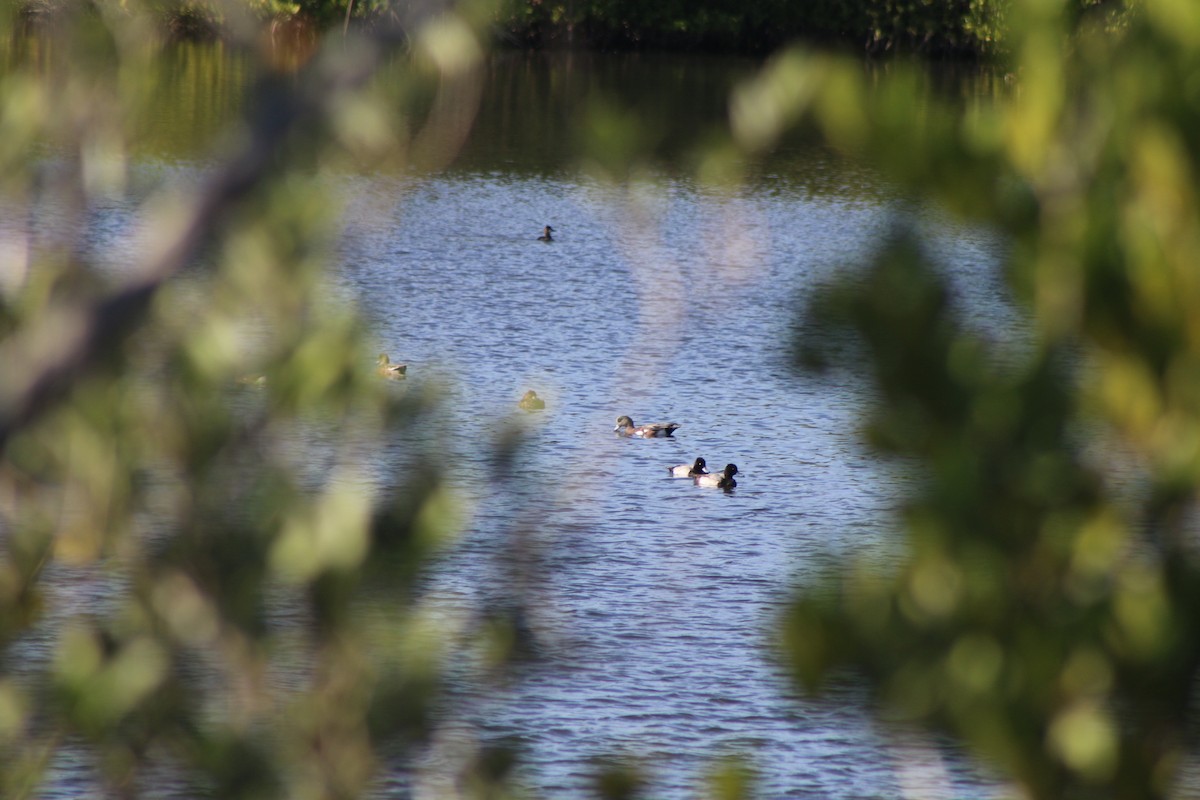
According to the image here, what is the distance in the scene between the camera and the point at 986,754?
2.51 meters

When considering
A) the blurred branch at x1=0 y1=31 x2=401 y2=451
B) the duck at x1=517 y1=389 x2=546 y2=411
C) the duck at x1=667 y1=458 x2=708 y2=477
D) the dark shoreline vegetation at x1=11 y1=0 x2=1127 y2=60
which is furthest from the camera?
the dark shoreline vegetation at x1=11 y1=0 x2=1127 y2=60

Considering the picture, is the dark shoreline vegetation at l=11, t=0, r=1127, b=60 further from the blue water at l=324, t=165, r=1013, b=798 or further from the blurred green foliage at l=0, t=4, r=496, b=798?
the blurred green foliage at l=0, t=4, r=496, b=798

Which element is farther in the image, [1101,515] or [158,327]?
[158,327]

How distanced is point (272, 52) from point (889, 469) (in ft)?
4.13

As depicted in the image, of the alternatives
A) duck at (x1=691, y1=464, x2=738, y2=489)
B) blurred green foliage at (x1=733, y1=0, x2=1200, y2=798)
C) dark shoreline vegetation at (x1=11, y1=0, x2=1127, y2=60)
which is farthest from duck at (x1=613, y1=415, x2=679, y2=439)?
dark shoreline vegetation at (x1=11, y1=0, x2=1127, y2=60)

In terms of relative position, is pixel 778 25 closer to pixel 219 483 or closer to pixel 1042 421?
pixel 219 483

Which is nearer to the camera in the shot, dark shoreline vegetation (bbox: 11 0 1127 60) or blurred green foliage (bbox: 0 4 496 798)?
blurred green foliage (bbox: 0 4 496 798)

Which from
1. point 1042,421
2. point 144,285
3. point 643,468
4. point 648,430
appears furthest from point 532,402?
point 144,285

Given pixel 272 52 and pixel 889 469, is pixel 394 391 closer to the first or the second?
pixel 272 52

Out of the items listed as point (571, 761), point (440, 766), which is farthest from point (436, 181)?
point (440, 766)

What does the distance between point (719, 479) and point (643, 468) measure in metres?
1.25

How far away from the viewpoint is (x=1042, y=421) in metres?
2.45

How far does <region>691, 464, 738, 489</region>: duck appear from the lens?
18625 mm

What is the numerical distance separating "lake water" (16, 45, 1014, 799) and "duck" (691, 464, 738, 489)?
0.62 feet
